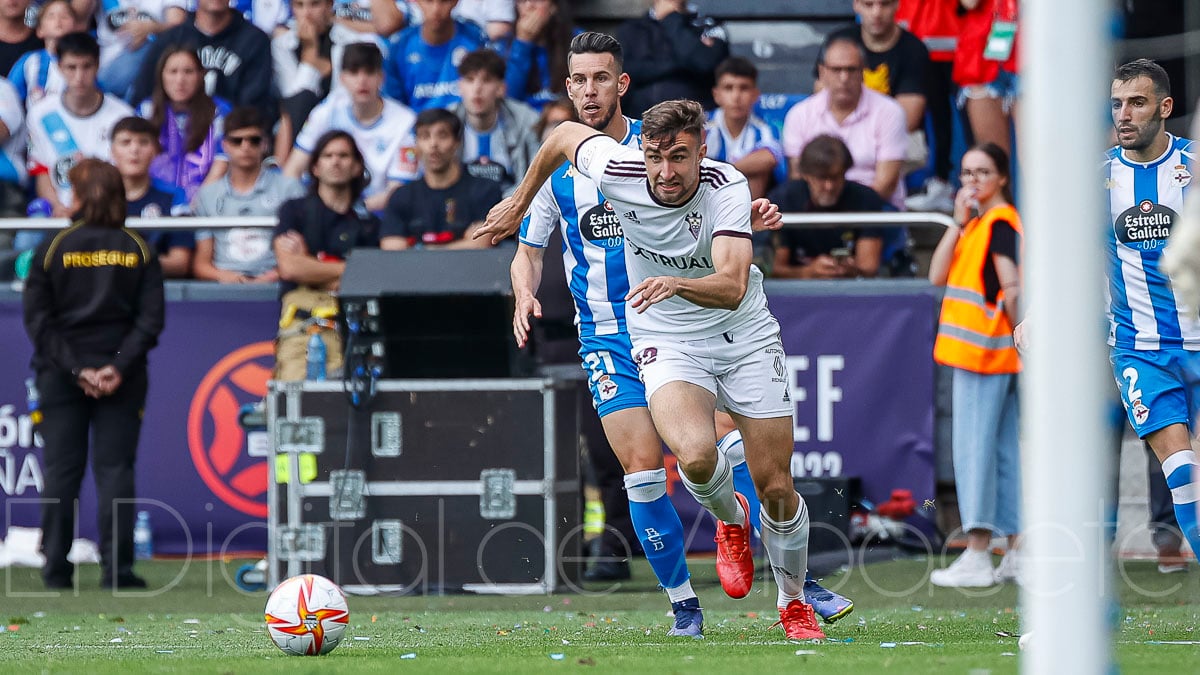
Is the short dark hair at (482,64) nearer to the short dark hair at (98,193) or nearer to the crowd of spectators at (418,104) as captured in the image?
the crowd of spectators at (418,104)

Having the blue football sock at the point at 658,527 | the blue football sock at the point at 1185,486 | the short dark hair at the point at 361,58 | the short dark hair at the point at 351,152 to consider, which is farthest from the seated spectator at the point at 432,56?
the blue football sock at the point at 1185,486

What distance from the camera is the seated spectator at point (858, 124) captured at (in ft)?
41.4

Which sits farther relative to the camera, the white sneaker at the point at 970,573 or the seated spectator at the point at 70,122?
the seated spectator at the point at 70,122

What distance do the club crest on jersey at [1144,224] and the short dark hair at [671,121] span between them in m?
2.18

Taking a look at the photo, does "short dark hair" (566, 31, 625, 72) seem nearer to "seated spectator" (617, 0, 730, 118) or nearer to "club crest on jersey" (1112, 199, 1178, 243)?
"club crest on jersey" (1112, 199, 1178, 243)

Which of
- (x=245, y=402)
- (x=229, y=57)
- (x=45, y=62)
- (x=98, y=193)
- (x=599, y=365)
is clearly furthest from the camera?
(x=45, y=62)

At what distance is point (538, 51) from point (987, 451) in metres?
5.04

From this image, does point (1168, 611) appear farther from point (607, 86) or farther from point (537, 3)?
point (537, 3)

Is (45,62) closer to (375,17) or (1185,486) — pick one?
(375,17)

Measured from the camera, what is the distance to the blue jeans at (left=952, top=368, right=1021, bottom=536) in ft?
35.0

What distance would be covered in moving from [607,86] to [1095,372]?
4668mm

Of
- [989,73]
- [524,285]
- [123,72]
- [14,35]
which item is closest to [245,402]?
[123,72]

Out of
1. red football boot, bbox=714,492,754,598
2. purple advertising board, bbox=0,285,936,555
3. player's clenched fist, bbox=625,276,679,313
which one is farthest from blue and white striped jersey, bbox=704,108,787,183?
player's clenched fist, bbox=625,276,679,313

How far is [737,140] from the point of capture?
12.8 m
